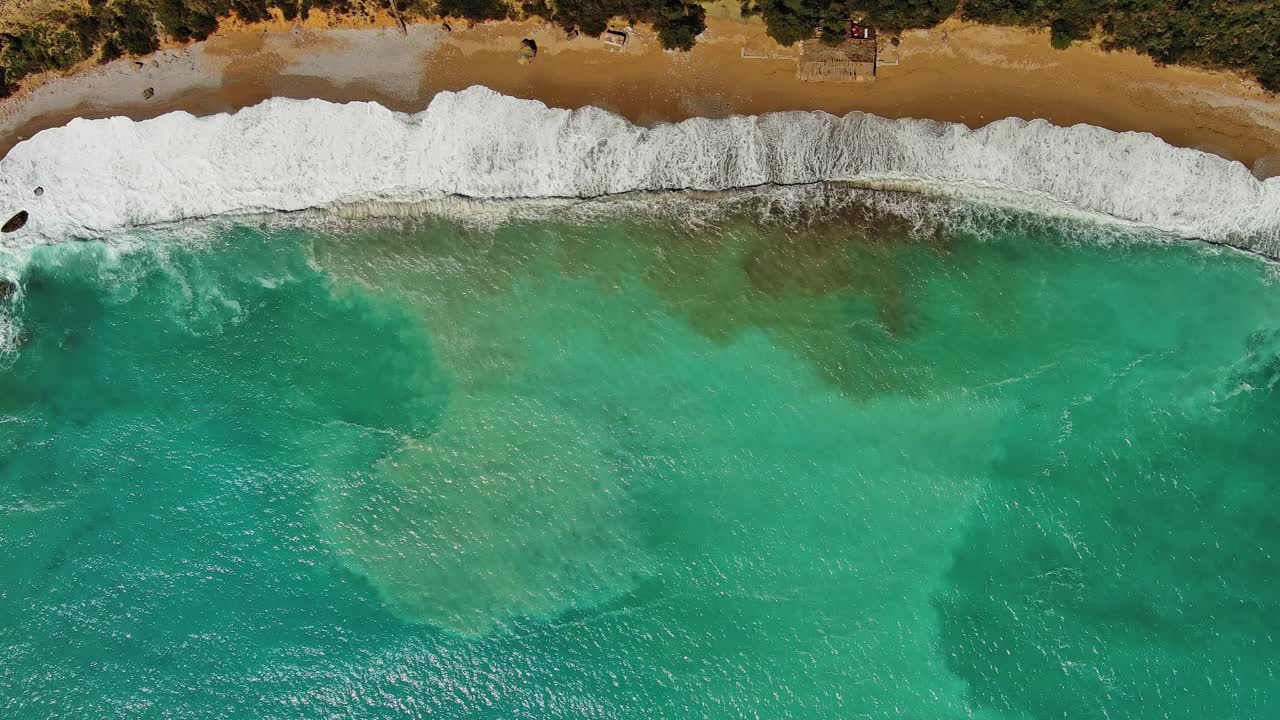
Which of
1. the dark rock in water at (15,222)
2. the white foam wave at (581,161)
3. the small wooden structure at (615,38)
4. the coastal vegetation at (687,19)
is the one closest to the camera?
the coastal vegetation at (687,19)

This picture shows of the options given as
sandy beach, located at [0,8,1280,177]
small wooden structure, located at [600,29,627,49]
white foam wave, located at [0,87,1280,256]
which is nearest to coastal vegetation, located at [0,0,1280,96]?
small wooden structure, located at [600,29,627,49]

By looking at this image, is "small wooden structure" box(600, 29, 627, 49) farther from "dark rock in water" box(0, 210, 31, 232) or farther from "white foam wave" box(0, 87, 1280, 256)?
"dark rock in water" box(0, 210, 31, 232)

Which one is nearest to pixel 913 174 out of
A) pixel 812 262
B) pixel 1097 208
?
pixel 812 262

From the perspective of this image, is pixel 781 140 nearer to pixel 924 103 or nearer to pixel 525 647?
pixel 924 103

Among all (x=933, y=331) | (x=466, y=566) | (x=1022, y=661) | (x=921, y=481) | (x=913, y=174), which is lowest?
(x=1022, y=661)

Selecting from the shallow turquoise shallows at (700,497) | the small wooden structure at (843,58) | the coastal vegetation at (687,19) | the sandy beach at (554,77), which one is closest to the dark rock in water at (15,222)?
the shallow turquoise shallows at (700,497)

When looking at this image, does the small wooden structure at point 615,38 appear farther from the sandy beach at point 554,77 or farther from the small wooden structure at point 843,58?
the small wooden structure at point 843,58

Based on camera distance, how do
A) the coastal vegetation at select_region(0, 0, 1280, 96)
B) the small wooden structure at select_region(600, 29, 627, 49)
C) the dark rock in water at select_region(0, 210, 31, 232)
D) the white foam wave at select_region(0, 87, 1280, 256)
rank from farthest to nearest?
the dark rock in water at select_region(0, 210, 31, 232)
the small wooden structure at select_region(600, 29, 627, 49)
the white foam wave at select_region(0, 87, 1280, 256)
the coastal vegetation at select_region(0, 0, 1280, 96)
